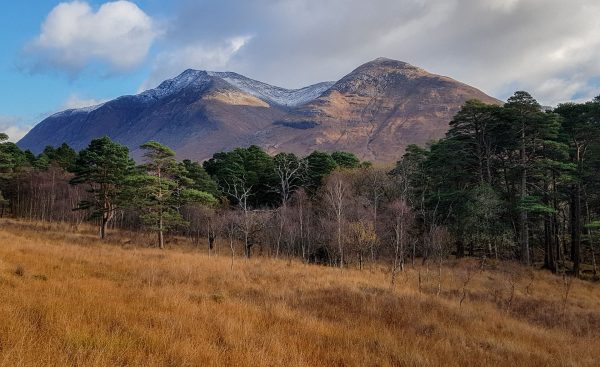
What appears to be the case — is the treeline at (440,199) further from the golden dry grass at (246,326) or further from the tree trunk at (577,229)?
the golden dry grass at (246,326)

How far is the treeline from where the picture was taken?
31.5m

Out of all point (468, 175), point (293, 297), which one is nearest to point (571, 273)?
point (468, 175)

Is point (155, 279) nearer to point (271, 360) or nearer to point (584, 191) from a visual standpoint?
point (271, 360)

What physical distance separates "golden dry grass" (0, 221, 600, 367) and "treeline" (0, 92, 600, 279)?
12.8 metres

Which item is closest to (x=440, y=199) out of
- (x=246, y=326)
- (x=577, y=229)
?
(x=577, y=229)

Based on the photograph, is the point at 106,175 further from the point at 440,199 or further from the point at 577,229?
the point at 577,229

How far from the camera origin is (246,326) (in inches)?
305

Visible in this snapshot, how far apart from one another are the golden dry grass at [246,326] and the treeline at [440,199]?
41.9ft

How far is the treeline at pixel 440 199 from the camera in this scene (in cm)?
3155

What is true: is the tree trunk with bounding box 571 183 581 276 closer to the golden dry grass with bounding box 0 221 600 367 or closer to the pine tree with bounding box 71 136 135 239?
the golden dry grass with bounding box 0 221 600 367

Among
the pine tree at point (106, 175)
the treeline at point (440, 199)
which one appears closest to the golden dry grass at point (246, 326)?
the treeline at point (440, 199)

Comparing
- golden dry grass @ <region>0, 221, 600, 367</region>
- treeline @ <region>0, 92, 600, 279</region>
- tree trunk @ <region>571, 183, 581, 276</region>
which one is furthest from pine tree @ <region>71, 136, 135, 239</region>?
tree trunk @ <region>571, 183, 581, 276</region>

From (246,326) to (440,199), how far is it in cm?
3117

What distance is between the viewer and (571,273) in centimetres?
3138
